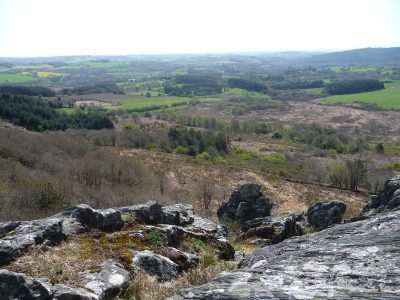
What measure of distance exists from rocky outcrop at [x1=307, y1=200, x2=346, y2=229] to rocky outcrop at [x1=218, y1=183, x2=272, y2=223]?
428 cm

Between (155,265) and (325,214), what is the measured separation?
1038 centimetres

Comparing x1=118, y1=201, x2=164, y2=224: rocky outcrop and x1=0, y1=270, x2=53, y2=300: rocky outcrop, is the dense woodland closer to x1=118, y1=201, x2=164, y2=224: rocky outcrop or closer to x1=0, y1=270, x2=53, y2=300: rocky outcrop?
x1=118, y1=201, x2=164, y2=224: rocky outcrop

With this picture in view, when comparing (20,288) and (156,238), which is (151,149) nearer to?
(156,238)

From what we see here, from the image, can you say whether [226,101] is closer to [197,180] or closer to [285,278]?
[197,180]

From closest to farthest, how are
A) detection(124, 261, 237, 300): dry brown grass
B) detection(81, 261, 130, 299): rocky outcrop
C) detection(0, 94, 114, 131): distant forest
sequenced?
detection(81, 261, 130, 299): rocky outcrop
detection(124, 261, 237, 300): dry brown grass
detection(0, 94, 114, 131): distant forest

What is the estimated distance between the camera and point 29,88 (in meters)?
164

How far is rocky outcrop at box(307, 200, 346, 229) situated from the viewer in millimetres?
17844

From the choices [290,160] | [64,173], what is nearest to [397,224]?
[64,173]

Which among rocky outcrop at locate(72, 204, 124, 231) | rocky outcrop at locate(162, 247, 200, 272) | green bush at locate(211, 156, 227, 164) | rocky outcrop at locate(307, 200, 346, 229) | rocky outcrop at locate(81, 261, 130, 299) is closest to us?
rocky outcrop at locate(81, 261, 130, 299)

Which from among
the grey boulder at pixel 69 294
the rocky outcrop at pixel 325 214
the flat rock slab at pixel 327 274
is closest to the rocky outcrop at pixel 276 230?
the rocky outcrop at pixel 325 214

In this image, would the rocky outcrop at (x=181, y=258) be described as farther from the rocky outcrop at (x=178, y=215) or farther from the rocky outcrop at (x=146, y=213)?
the rocky outcrop at (x=178, y=215)

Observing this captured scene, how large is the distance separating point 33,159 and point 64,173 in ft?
20.9

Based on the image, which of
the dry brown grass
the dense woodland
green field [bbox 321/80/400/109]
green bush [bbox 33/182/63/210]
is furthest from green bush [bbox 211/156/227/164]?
green field [bbox 321/80/400/109]

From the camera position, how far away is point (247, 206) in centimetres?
2306
